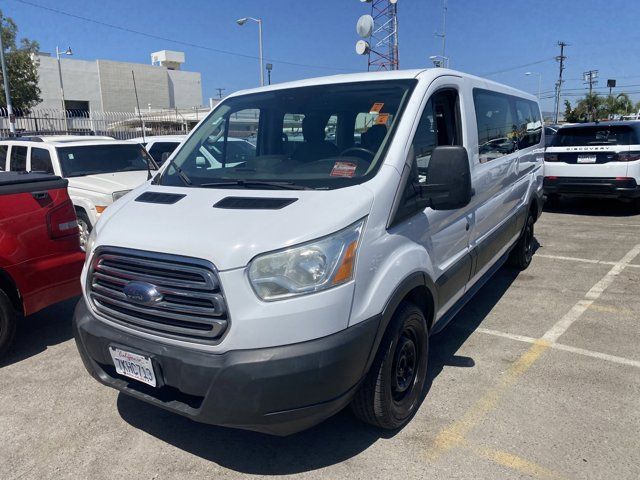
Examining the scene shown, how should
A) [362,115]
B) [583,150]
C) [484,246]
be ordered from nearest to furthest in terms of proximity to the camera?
[362,115], [484,246], [583,150]

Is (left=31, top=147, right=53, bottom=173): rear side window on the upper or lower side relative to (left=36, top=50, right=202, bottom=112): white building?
lower

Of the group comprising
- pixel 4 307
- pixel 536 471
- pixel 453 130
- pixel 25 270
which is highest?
pixel 453 130

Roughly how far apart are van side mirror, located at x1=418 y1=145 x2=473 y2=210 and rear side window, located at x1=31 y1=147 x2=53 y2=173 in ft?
22.0

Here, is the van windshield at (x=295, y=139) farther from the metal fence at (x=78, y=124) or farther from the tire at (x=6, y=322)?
the metal fence at (x=78, y=124)

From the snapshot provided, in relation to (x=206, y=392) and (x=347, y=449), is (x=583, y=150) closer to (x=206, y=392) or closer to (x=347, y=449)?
(x=347, y=449)

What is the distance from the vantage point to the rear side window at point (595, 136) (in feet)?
29.6

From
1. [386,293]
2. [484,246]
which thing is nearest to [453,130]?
[484,246]

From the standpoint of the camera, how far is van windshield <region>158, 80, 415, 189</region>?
2.98 m

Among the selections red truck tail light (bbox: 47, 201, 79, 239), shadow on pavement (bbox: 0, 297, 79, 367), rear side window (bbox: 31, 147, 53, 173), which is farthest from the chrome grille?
rear side window (bbox: 31, 147, 53, 173)

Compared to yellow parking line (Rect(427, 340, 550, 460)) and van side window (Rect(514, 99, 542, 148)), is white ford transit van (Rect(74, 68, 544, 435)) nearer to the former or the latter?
yellow parking line (Rect(427, 340, 550, 460))

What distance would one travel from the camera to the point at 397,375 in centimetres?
299

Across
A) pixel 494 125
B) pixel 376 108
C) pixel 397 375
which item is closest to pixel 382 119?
pixel 376 108

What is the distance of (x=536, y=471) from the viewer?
8.73 ft

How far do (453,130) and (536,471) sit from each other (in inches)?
88.5
